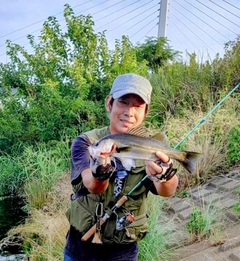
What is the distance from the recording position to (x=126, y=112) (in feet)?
5.08

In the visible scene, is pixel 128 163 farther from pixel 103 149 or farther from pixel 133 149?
pixel 103 149

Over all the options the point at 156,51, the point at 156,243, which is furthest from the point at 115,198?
the point at 156,51

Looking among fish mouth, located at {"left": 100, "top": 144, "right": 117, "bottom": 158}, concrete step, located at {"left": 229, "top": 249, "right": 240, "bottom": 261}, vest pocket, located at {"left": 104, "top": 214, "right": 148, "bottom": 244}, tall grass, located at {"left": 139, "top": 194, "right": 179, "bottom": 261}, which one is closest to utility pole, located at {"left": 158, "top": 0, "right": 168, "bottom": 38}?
tall grass, located at {"left": 139, "top": 194, "right": 179, "bottom": 261}

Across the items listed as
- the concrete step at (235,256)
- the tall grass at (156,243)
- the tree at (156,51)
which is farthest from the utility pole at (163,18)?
the concrete step at (235,256)

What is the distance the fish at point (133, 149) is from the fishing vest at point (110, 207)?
7.7 inches

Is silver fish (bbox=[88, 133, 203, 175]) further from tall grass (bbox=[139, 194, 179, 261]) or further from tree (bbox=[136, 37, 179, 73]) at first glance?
tree (bbox=[136, 37, 179, 73])

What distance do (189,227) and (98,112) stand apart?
4.35m

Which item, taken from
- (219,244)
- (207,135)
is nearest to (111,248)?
(219,244)

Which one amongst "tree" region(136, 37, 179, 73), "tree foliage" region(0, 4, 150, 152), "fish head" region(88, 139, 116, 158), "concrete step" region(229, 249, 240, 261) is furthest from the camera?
"tree" region(136, 37, 179, 73)

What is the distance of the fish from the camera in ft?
4.05

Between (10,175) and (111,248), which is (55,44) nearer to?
(10,175)

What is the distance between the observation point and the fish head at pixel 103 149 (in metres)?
1.22

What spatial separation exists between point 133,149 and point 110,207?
384 mm

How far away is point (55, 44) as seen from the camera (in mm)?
7652
